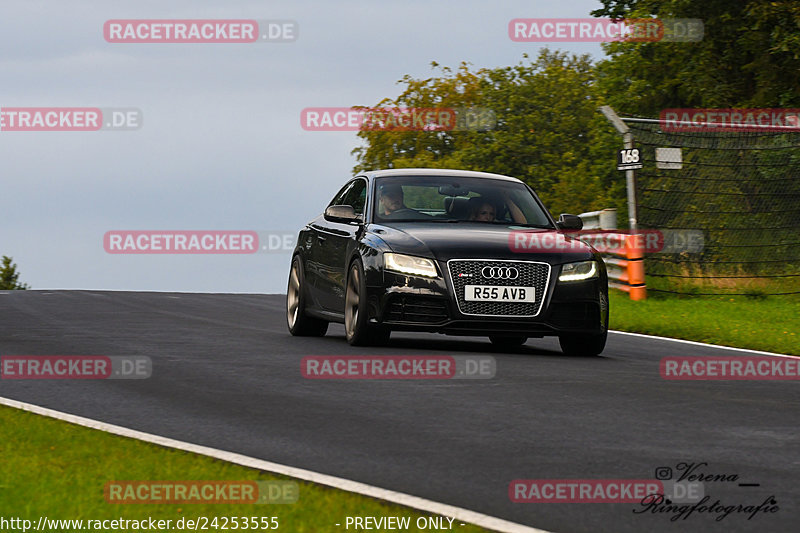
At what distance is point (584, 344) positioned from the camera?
522 inches

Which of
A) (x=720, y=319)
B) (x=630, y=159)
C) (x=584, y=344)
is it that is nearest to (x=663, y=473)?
(x=584, y=344)

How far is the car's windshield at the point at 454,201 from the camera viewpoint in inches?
543

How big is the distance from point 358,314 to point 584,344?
2154 millimetres

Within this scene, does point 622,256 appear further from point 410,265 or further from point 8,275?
point 8,275

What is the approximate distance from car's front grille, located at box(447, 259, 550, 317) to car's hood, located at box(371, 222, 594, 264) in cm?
6

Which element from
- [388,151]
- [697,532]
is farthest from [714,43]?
[388,151]

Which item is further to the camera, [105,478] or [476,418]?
[476,418]

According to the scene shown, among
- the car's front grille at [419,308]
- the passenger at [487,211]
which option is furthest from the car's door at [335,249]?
the car's front grille at [419,308]

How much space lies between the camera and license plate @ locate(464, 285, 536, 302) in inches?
491

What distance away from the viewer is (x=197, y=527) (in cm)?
562

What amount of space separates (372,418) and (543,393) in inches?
67.0

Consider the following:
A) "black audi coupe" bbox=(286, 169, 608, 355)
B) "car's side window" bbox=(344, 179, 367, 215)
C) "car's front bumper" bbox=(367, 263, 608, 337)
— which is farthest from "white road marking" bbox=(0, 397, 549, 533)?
"car's side window" bbox=(344, 179, 367, 215)

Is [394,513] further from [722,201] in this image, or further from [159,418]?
[722,201]

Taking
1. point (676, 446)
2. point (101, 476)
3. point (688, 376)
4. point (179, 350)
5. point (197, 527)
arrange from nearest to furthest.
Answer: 1. point (197, 527)
2. point (101, 476)
3. point (676, 446)
4. point (688, 376)
5. point (179, 350)
